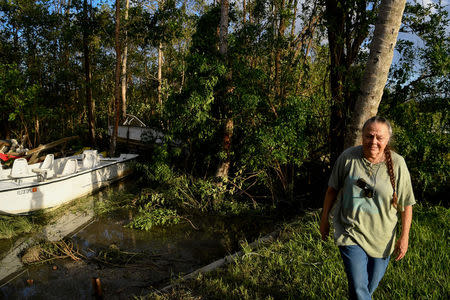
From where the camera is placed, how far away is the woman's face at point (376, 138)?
2115 millimetres

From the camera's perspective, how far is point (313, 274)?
3609 millimetres

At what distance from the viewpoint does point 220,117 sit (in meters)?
8.46

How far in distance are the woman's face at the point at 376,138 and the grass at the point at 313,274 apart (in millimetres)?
1697

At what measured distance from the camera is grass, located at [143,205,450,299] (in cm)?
307

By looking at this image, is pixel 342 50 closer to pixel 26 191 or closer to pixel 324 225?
pixel 324 225

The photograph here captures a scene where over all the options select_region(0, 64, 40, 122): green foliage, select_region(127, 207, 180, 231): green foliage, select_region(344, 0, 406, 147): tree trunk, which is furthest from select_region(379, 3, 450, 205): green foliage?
select_region(0, 64, 40, 122): green foliage

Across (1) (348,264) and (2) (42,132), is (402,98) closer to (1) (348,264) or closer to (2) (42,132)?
(1) (348,264)

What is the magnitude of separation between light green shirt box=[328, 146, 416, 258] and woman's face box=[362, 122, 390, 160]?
9 centimetres

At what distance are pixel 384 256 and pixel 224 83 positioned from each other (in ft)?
21.8

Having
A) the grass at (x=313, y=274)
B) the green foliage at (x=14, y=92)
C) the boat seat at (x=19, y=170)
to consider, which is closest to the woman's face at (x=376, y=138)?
the grass at (x=313, y=274)

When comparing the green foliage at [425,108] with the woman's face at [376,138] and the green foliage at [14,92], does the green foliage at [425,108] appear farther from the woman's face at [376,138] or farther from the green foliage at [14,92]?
the green foliage at [14,92]

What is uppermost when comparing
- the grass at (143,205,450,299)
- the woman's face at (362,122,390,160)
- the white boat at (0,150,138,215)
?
the woman's face at (362,122,390,160)

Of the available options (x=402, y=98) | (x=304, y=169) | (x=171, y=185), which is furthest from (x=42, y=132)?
(x=402, y=98)

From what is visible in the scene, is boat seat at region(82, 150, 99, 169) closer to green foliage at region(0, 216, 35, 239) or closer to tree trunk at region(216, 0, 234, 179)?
green foliage at region(0, 216, 35, 239)
